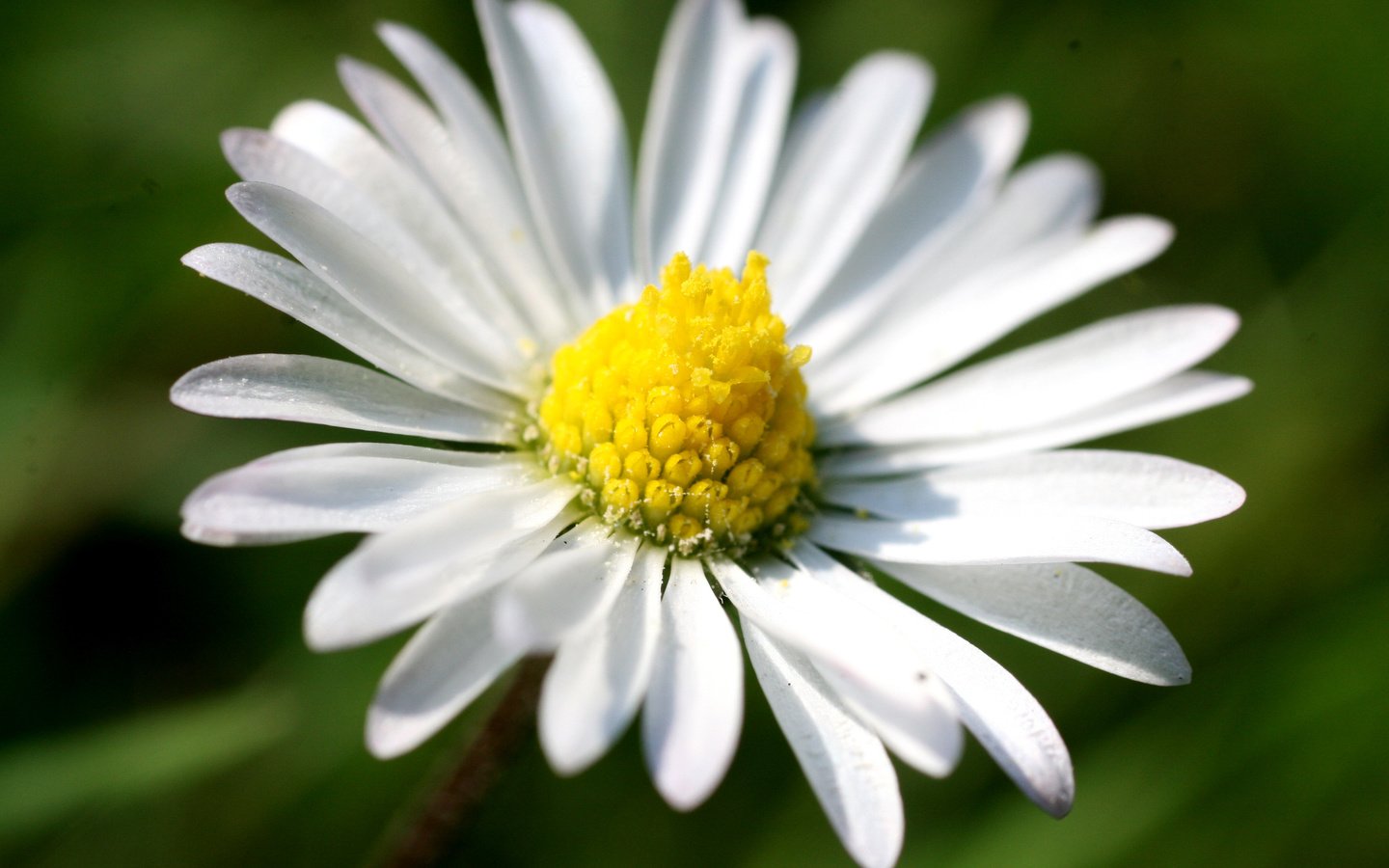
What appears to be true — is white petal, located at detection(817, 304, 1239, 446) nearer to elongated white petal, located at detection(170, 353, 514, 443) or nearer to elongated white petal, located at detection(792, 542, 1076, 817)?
elongated white petal, located at detection(792, 542, 1076, 817)

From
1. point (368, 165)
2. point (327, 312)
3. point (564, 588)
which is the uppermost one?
point (368, 165)

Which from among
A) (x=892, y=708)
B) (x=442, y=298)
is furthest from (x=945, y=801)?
(x=442, y=298)

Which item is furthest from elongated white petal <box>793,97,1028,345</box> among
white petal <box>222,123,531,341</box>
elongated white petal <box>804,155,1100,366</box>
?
white petal <box>222,123,531,341</box>

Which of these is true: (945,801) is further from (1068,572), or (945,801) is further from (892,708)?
(892,708)

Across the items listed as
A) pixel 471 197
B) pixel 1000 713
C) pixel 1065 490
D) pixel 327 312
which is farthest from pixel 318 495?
pixel 1065 490

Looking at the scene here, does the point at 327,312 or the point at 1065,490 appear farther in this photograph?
the point at 1065,490

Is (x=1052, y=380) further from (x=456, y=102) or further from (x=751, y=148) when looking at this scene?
(x=456, y=102)
